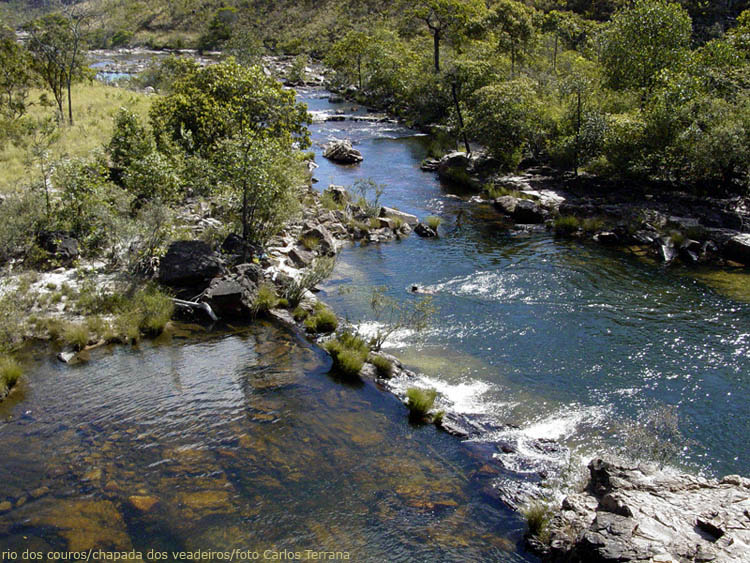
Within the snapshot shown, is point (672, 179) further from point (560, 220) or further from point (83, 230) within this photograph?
point (83, 230)

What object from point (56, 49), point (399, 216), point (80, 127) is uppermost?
point (56, 49)

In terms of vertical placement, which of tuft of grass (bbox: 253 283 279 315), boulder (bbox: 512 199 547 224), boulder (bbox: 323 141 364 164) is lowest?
tuft of grass (bbox: 253 283 279 315)

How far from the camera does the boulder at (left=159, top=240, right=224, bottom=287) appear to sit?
69.6 feet

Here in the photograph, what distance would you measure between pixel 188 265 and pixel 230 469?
1056cm

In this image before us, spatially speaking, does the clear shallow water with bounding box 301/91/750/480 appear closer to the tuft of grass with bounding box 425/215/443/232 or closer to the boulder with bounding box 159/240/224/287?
the tuft of grass with bounding box 425/215/443/232

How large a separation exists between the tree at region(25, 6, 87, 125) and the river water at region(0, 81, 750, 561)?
99.6 ft

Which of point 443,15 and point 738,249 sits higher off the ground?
point 443,15

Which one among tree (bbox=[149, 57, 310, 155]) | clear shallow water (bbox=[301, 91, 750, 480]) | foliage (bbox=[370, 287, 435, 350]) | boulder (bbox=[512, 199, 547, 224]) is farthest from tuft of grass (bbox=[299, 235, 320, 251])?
boulder (bbox=[512, 199, 547, 224])

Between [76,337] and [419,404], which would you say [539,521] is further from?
[76,337]

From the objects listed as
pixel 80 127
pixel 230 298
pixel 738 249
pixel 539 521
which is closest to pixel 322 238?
pixel 230 298

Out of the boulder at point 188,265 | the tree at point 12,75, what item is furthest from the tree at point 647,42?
the tree at point 12,75

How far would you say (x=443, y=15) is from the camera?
68.8 m

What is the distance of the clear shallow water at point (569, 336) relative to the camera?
15547 mm

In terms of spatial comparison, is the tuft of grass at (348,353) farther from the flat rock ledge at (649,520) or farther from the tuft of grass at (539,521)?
the flat rock ledge at (649,520)
